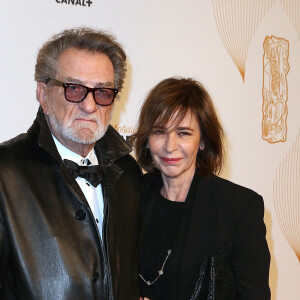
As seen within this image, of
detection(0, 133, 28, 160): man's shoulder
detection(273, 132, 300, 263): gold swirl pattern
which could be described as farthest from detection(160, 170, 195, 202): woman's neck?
detection(273, 132, 300, 263): gold swirl pattern

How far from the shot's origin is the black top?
195 cm

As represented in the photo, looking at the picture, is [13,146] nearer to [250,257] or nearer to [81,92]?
[81,92]

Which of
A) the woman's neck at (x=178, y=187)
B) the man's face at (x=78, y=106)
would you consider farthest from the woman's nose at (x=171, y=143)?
the man's face at (x=78, y=106)

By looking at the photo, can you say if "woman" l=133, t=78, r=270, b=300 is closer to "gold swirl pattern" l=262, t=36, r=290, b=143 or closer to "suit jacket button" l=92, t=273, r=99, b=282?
"suit jacket button" l=92, t=273, r=99, b=282

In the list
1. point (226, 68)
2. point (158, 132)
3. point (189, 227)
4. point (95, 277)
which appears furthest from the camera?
point (226, 68)

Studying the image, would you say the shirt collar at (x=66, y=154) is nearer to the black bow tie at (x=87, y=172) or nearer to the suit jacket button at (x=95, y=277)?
the black bow tie at (x=87, y=172)

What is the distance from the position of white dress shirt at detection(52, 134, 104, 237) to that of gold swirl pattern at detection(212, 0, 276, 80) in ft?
4.83

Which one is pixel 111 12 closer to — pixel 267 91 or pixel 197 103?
pixel 197 103

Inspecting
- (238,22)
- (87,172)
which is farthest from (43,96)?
(238,22)

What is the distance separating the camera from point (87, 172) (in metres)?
1.80

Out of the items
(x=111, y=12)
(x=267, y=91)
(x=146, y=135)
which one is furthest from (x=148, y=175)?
(x=267, y=91)

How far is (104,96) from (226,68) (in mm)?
1345

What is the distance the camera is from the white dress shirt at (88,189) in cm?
181

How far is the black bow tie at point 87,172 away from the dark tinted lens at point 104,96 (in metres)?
0.24
